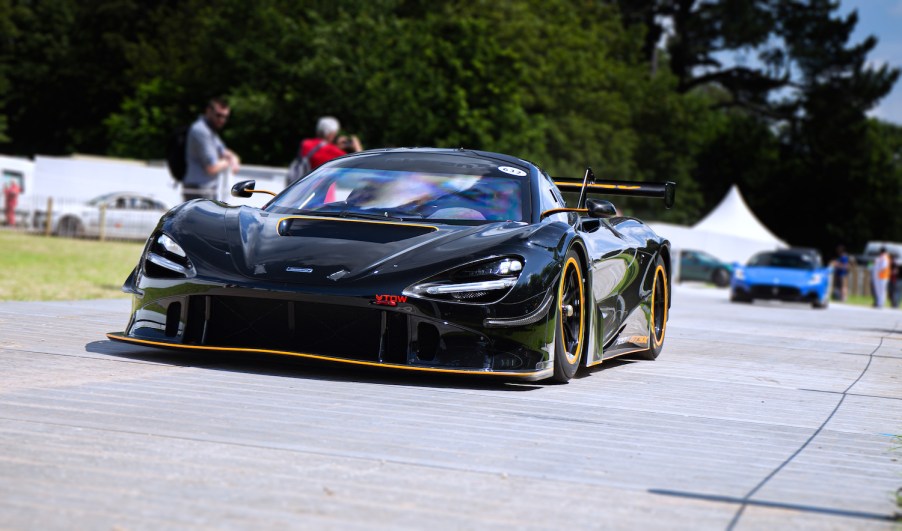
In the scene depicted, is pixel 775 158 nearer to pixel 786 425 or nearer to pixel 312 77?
pixel 312 77

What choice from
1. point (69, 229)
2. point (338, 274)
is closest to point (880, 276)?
point (69, 229)

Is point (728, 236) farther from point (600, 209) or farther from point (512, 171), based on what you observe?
point (600, 209)

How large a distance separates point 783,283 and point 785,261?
4.47 feet

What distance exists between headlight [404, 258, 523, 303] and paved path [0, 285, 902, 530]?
1.59 ft

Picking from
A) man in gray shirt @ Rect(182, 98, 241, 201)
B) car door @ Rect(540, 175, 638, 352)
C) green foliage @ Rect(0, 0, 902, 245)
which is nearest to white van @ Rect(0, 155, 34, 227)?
green foliage @ Rect(0, 0, 902, 245)

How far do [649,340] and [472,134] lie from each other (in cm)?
4682

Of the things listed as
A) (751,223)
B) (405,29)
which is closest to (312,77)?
(405,29)

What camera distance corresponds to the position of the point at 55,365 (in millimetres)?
6883

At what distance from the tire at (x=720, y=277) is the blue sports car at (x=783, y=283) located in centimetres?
1813

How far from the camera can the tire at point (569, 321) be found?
296 inches

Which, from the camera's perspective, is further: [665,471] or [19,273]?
[19,273]

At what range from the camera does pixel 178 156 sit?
48.7 feet

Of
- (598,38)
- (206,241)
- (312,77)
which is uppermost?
(598,38)

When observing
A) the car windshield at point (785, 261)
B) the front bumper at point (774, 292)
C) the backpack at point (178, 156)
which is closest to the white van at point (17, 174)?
the car windshield at point (785, 261)
